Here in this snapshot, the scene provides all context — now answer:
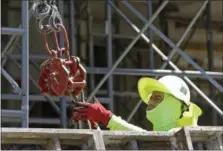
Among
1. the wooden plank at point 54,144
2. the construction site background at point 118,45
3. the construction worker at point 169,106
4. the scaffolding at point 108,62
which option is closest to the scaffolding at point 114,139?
the wooden plank at point 54,144

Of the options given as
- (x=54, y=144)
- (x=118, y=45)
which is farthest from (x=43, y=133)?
(x=118, y=45)

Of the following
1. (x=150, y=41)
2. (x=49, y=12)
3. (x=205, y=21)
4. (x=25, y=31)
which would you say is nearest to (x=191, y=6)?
(x=205, y=21)

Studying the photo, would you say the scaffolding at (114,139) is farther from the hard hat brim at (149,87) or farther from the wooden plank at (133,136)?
the hard hat brim at (149,87)

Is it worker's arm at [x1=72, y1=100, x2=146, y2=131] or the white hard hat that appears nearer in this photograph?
worker's arm at [x1=72, y1=100, x2=146, y2=131]

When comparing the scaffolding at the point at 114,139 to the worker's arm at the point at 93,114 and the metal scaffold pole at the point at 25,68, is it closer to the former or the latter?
the worker's arm at the point at 93,114

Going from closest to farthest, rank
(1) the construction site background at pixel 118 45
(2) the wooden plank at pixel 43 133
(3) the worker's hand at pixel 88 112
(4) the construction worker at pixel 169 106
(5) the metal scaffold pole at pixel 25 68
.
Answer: (2) the wooden plank at pixel 43 133
(3) the worker's hand at pixel 88 112
(4) the construction worker at pixel 169 106
(5) the metal scaffold pole at pixel 25 68
(1) the construction site background at pixel 118 45

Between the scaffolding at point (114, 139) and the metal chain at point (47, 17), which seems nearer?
the scaffolding at point (114, 139)

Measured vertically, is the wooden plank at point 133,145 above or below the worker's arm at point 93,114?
below

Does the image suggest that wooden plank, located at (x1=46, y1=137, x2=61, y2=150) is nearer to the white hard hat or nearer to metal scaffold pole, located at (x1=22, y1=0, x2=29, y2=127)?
the white hard hat

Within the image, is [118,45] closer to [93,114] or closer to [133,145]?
[93,114]

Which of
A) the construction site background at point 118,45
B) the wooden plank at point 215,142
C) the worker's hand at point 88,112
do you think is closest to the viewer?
the wooden plank at point 215,142

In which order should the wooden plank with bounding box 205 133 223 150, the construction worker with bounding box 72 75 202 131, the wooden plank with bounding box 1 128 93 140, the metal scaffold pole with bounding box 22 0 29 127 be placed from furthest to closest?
1. the metal scaffold pole with bounding box 22 0 29 127
2. the construction worker with bounding box 72 75 202 131
3. the wooden plank with bounding box 205 133 223 150
4. the wooden plank with bounding box 1 128 93 140

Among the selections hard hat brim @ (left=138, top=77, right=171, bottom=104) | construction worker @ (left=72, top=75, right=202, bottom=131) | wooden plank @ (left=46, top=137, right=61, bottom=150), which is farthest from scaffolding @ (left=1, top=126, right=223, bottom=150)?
hard hat brim @ (left=138, top=77, right=171, bottom=104)

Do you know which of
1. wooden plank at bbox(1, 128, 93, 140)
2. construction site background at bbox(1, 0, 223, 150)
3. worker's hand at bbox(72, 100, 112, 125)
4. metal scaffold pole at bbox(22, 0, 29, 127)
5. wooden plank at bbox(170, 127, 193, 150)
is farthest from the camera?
construction site background at bbox(1, 0, 223, 150)
